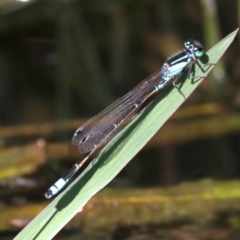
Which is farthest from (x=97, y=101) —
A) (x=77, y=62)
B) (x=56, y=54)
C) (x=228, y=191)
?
(x=228, y=191)

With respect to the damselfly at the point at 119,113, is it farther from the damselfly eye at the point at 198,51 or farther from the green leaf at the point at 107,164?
the green leaf at the point at 107,164

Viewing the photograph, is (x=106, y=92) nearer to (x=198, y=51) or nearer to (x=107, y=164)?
(x=198, y=51)

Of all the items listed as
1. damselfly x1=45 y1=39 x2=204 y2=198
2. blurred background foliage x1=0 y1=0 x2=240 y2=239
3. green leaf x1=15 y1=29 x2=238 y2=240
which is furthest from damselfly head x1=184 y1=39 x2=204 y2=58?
blurred background foliage x1=0 y1=0 x2=240 y2=239

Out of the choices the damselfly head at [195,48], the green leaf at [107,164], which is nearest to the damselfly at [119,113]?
the damselfly head at [195,48]

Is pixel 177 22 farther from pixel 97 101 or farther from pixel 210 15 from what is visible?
pixel 97 101

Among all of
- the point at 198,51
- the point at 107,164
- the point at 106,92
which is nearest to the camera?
the point at 107,164

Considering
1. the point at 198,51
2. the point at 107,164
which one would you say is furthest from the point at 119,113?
the point at 107,164
